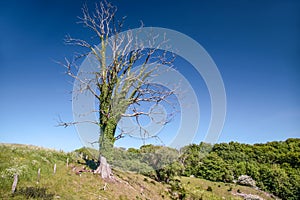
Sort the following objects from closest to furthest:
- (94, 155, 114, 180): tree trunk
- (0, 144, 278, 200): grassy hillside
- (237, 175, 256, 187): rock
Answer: (0, 144, 278, 200): grassy hillside
(94, 155, 114, 180): tree trunk
(237, 175, 256, 187): rock

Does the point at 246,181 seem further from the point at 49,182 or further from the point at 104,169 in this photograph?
the point at 49,182

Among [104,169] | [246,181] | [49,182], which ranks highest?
[246,181]

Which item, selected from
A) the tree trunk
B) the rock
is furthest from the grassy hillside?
the rock

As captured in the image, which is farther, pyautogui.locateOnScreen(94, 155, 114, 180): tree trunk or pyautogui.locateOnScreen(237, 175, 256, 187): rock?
pyautogui.locateOnScreen(237, 175, 256, 187): rock

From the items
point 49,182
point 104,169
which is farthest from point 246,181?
point 49,182

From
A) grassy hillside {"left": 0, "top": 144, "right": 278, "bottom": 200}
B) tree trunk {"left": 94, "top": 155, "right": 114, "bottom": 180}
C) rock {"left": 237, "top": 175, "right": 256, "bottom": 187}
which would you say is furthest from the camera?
rock {"left": 237, "top": 175, "right": 256, "bottom": 187}

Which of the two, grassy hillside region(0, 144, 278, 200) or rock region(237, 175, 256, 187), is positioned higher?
rock region(237, 175, 256, 187)

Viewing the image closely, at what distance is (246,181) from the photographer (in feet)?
175

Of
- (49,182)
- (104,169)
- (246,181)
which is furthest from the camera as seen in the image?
(246,181)

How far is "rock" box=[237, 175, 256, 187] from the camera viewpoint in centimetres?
5289

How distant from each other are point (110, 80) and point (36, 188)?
35.5 feet

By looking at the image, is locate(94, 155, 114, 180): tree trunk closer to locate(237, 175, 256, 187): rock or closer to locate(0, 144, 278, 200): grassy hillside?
locate(0, 144, 278, 200): grassy hillside

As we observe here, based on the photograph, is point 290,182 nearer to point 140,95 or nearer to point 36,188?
point 140,95

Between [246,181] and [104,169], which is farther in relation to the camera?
[246,181]
